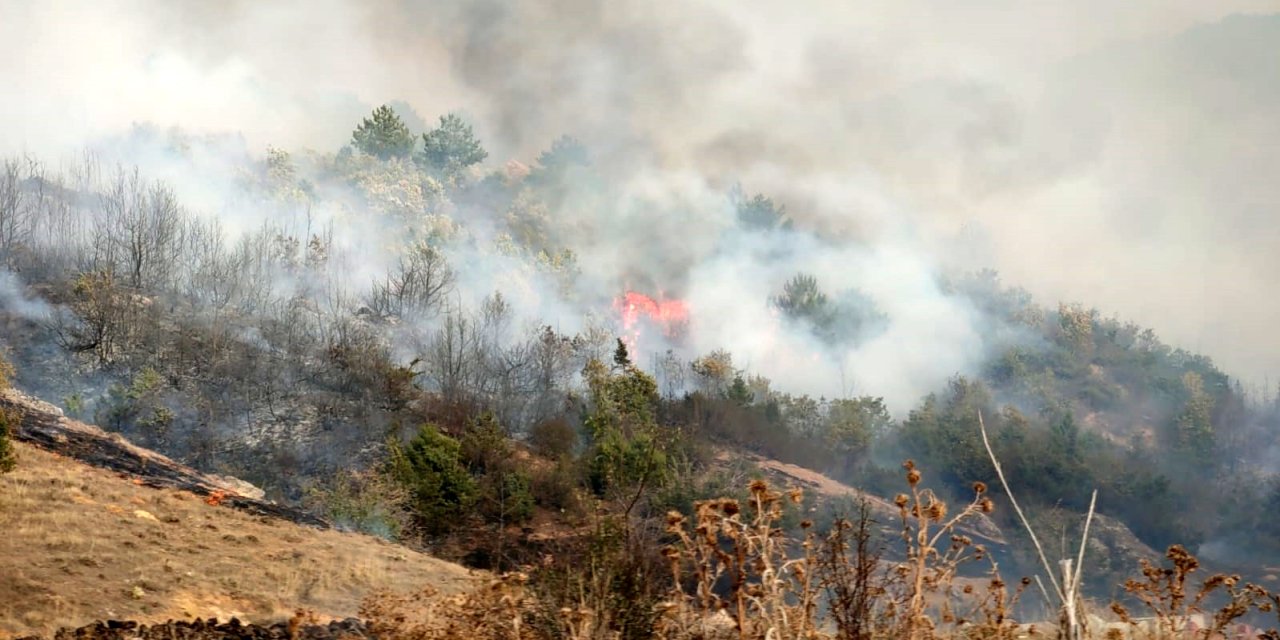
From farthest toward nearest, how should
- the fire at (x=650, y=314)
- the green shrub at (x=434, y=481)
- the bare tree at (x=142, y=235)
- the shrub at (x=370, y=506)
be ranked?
the fire at (x=650, y=314) < the bare tree at (x=142, y=235) < the green shrub at (x=434, y=481) < the shrub at (x=370, y=506)

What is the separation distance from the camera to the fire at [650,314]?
74.7 meters

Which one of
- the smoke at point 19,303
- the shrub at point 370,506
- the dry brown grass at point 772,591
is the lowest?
the dry brown grass at point 772,591

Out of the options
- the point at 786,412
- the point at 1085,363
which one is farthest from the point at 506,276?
the point at 1085,363

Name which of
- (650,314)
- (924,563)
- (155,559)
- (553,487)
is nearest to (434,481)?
(553,487)

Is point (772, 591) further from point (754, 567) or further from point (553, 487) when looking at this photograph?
point (553, 487)

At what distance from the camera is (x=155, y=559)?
11047 mm

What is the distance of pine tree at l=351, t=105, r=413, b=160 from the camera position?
78.6 m

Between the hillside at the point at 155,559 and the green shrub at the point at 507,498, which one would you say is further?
the green shrub at the point at 507,498

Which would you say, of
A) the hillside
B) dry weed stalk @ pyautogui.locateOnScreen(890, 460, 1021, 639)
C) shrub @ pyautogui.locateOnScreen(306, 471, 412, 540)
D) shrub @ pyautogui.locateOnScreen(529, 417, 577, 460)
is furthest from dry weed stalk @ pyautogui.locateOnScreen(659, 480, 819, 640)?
shrub @ pyautogui.locateOnScreen(529, 417, 577, 460)

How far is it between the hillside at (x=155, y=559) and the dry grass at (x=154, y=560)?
0.02 meters

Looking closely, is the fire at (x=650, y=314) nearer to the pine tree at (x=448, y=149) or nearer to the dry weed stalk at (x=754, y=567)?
the pine tree at (x=448, y=149)

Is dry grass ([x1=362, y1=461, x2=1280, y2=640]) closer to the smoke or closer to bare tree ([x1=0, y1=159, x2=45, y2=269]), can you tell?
the smoke

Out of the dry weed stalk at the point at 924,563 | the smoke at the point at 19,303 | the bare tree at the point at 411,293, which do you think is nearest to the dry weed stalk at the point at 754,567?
the dry weed stalk at the point at 924,563

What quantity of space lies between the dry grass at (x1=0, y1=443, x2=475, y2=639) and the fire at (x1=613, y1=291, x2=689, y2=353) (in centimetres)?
5737
